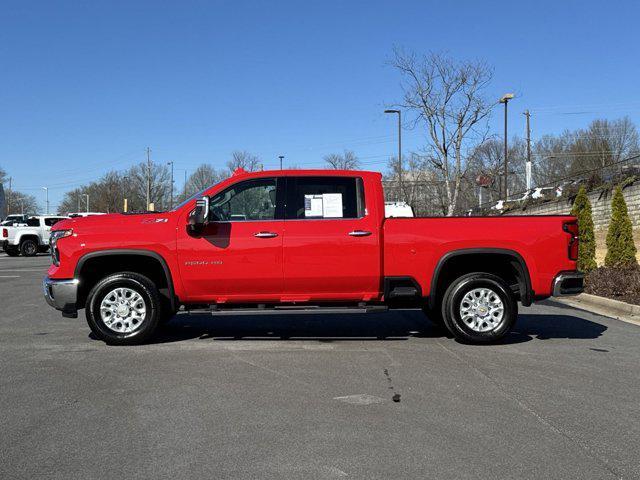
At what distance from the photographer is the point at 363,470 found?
3.70 metres

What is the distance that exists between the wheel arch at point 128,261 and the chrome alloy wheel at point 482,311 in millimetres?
3597

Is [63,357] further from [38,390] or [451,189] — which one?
[451,189]

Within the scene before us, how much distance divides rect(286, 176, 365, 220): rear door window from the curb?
5.02 meters

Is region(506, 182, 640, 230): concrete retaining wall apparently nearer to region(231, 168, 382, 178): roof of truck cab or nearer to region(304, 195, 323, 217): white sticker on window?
region(231, 168, 382, 178): roof of truck cab

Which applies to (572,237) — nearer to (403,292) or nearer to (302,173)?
(403,292)

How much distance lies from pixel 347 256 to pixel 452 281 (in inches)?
58.2

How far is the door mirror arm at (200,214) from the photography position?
23.1 ft

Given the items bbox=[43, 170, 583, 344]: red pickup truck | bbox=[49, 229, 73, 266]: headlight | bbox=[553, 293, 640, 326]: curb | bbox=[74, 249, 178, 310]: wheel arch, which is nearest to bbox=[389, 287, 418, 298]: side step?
bbox=[43, 170, 583, 344]: red pickup truck

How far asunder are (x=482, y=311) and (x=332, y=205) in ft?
7.48

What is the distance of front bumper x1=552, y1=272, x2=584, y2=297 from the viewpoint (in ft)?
24.3

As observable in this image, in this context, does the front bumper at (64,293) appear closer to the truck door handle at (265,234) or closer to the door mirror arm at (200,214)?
the door mirror arm at (200,214)

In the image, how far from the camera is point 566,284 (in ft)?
24.4

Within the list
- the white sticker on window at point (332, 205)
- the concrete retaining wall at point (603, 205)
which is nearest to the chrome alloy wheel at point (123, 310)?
the white sticker on window at point (332, 205)

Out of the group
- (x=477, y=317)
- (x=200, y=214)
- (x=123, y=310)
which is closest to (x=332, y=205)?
(x=200, y=214)
